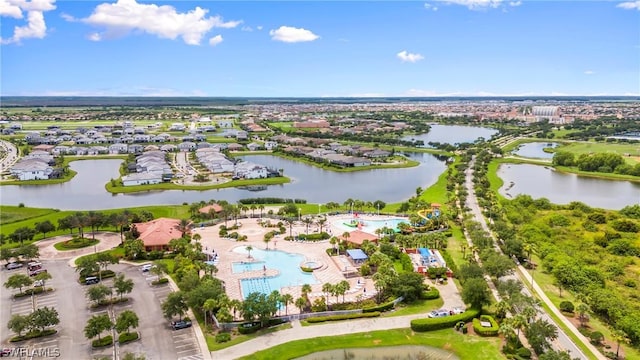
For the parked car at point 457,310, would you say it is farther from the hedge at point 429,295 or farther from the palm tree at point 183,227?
the palm tree at point 183,227

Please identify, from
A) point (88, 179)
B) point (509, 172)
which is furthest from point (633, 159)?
point (88, 179)

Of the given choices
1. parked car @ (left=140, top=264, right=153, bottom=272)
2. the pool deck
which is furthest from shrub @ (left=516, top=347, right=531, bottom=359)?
parked car @ (left=140, top=264, right=153, bottom=272)

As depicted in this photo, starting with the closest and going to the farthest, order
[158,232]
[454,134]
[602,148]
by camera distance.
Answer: [158,232] → [602,148] → [454,134]

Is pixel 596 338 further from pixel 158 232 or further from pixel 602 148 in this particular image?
pixel 602 148

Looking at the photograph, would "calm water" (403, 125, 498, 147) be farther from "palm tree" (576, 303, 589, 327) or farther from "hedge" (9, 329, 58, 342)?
"hedge" (9, 329, 58, 342)

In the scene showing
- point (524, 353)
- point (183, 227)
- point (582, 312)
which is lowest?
point (524, 353)

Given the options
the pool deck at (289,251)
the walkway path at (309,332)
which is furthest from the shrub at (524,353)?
the pool deck at (289,251)

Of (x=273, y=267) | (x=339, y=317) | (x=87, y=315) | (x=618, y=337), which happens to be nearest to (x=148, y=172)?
(x=273, y=267)
